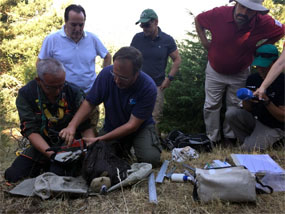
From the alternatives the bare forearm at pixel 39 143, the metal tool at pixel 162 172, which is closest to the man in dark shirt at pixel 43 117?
the bare forearm at pixel 39 143

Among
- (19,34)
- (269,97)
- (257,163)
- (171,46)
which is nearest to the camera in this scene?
(257,163)

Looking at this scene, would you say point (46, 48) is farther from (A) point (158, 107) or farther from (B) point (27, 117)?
(A) point (158, 107)

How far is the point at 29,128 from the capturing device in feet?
9.86

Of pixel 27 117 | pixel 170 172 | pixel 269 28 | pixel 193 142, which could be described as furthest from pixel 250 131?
pixel 27 117

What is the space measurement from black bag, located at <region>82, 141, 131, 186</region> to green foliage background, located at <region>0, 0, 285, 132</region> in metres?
2.57

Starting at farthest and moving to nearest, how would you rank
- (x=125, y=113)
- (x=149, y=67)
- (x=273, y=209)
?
(x=149, y=67), (x=125, y=113), (x=273, y=209)

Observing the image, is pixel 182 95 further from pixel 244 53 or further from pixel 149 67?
pixel 244 53

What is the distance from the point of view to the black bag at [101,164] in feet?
8.62

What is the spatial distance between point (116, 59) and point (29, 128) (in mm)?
1220

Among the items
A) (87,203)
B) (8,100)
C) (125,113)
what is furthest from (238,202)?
(8,100)

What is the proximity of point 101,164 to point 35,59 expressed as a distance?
10.5 meters

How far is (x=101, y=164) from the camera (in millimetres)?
2664

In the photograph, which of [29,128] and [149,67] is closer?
[29,128]

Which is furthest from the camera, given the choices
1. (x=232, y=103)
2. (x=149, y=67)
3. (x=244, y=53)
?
(x=149, y=67)
